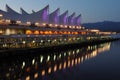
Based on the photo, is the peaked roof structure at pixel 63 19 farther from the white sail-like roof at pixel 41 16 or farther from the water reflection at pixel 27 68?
the water reflection at pixel 27 68

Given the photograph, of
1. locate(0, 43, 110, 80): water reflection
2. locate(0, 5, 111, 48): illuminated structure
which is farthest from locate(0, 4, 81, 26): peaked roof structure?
locate(0, 43, 110, 80): water reflection

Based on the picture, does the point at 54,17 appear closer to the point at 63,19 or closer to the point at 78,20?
the point at 63,19

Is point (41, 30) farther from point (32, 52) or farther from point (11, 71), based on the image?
point (11, 71)

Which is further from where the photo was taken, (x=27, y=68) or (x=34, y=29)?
(x=34, y=29)

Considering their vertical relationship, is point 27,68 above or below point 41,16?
below

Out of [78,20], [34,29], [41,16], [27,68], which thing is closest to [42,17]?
[41,16]

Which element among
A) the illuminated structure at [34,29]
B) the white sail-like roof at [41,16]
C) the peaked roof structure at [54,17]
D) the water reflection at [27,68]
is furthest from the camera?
the peaked roof structure at [54,17]

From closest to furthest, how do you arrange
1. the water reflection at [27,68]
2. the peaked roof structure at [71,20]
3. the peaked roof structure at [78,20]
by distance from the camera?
the water reflection at [27,68], the peaked roof structure at [71,20], the peaked roof structure at [78,20]

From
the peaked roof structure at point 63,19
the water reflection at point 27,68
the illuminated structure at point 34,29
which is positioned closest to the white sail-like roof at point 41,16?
the illuminated structure at point 34,29

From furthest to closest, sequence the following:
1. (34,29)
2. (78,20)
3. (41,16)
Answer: (78,20) < (41,16) < (34,29)

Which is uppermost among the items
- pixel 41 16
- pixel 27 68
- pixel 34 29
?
pixel 41 16

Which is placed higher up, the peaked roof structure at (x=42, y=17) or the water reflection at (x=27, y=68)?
the peaked roof structure at (x=42, y=17)

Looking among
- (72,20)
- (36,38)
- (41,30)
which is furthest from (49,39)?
(72,20)

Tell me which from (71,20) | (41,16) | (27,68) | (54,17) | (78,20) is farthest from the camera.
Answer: (78,20)
